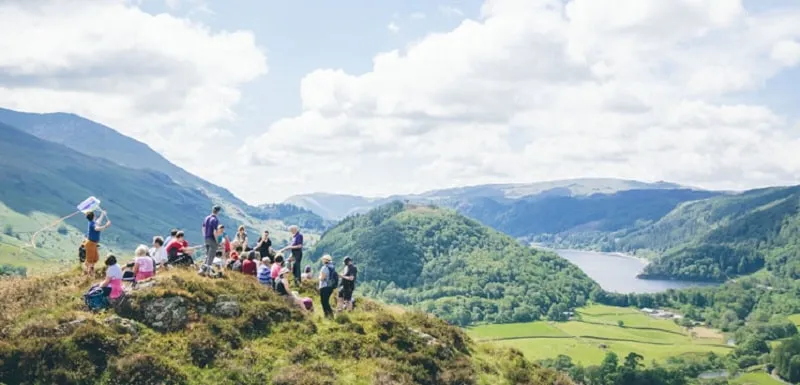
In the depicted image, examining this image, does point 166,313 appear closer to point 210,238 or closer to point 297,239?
point 210,238

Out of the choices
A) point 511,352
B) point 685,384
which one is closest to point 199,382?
point 511,352

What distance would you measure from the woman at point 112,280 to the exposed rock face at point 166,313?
1.24 m

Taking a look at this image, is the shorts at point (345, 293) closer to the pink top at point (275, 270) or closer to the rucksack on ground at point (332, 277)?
the rucksack on ground at point (332, 277)

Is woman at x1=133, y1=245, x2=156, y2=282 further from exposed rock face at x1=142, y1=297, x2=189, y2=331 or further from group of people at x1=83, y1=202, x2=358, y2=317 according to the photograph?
exposed rock face at x1=142, y1=297, x2=189, y2=331

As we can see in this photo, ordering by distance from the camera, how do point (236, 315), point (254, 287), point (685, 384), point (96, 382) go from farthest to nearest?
point (685, 384) → point (254, 287) → point (236, 315) → point (96, 382)

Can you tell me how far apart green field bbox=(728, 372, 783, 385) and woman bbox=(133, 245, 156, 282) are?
121277 mm

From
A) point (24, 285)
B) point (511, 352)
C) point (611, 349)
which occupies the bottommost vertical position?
point (611, 349)

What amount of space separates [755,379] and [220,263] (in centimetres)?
12910

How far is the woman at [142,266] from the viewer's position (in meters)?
26.1

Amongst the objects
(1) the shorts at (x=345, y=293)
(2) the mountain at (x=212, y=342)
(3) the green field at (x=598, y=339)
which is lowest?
(3) the green field at (x=598, y=339)

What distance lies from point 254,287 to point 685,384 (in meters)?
98.6

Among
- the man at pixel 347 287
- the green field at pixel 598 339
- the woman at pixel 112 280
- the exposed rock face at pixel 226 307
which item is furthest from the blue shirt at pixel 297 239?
the green field at pixel 598 339

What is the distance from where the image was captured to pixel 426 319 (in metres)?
31.8

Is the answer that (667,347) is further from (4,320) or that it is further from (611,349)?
(4,320)
